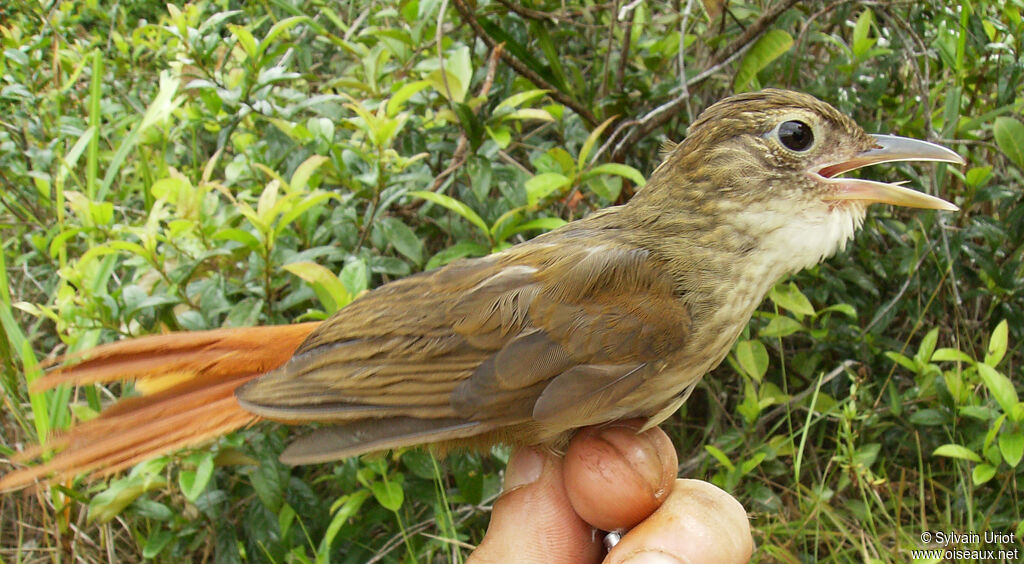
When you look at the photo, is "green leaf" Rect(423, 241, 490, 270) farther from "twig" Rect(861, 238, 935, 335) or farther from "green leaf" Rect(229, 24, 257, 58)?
"twig" Rect(861, 238, 935, 335)

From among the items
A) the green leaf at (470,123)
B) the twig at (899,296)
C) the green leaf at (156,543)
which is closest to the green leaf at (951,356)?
the twig at (899,296)

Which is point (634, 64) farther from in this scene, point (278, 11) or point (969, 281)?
point (278, 11)

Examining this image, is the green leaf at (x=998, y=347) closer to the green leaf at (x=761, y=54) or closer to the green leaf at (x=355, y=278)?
the green leaf at (x=761, y=54)

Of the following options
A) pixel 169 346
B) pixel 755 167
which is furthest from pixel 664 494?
pixel 169 346

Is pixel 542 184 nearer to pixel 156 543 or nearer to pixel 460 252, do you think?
pixel 460 252

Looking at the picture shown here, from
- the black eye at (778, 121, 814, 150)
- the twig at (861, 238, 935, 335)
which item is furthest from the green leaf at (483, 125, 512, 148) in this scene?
the twig at (861, 238, 935, 335)

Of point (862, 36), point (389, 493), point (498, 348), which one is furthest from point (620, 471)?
point (862, 36)
